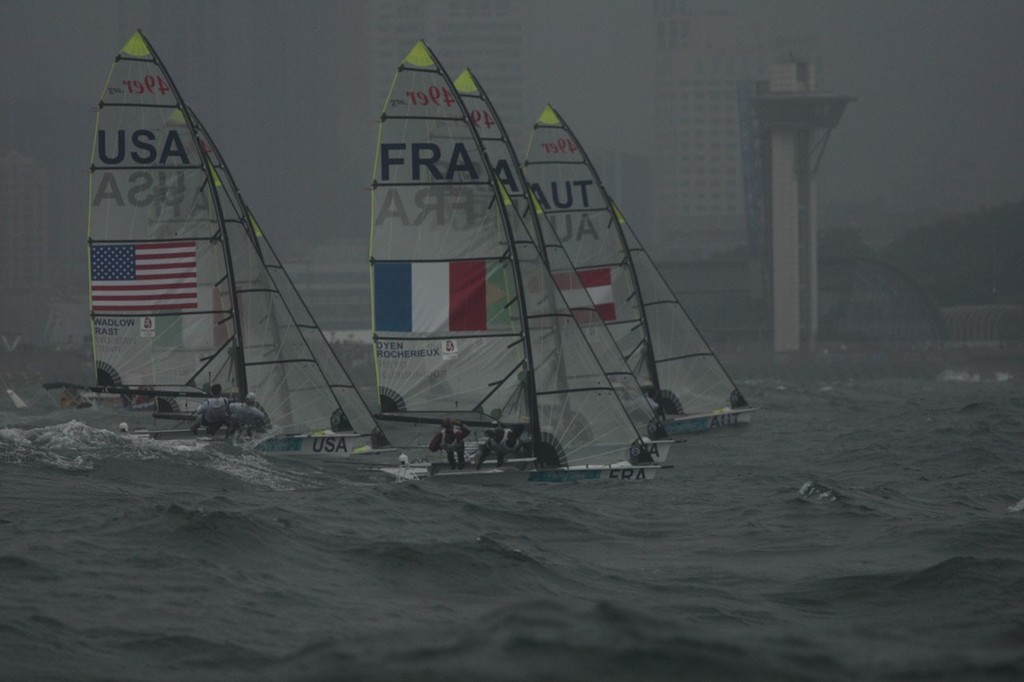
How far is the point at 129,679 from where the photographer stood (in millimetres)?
10867

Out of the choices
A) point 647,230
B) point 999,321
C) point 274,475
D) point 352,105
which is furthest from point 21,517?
point 647,230

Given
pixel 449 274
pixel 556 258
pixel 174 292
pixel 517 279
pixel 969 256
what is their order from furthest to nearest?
pixel 969 256
pixel 556 258
pixel 174 292
pixel 449 274
pixel 517 279

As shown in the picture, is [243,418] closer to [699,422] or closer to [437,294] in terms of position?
[437,294]

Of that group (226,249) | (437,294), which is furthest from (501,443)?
(226,249)

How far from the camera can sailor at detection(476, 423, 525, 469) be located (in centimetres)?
2238

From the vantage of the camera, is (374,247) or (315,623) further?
(374,247)

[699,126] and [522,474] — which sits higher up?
[699,126]

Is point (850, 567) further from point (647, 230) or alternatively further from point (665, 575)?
point (647, 230)

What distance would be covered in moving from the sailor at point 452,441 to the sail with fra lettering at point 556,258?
178 inches

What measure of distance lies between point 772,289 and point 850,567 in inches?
3528

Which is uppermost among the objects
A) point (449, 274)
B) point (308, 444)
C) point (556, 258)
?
point (556, 258)

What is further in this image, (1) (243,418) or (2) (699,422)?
(2) (699,422)

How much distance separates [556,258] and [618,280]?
215 inches

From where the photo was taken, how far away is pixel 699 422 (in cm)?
3606
